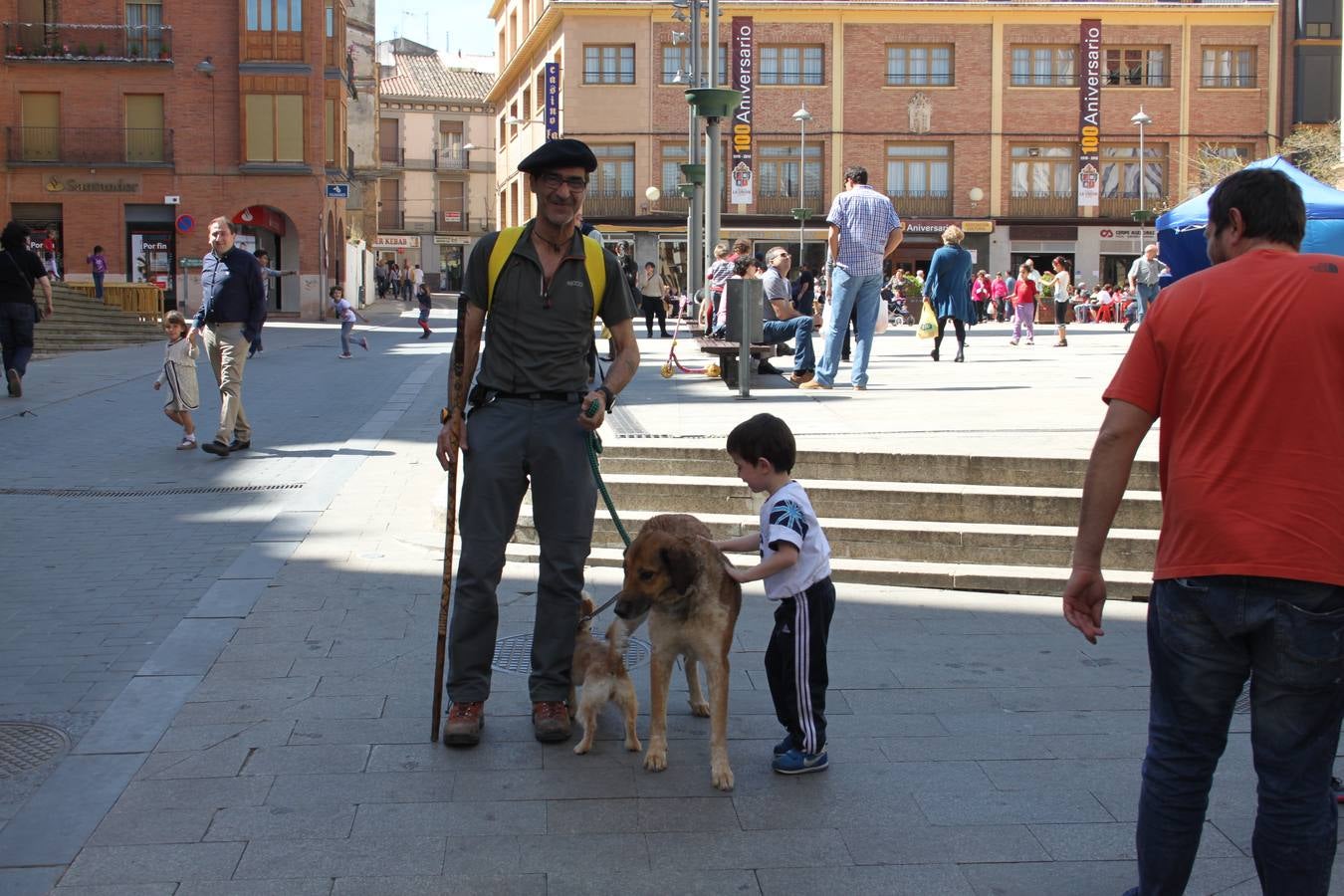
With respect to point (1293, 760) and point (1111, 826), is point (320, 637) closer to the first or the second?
point (1111, 826)

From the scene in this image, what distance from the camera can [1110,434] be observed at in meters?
3.42


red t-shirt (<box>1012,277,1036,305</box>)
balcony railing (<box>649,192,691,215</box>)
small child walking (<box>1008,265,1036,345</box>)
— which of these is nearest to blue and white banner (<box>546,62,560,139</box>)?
balcony railing (<box>649,192,691,215</box>)

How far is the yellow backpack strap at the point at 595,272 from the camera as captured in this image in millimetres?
5223

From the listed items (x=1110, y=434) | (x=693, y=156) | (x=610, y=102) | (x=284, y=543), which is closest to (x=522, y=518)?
(x=284, y=543)

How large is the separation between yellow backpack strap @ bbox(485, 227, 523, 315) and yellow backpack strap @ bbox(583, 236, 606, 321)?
25 centimetres

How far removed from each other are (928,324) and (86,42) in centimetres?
3459

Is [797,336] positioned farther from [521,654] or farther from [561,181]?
[561,181]

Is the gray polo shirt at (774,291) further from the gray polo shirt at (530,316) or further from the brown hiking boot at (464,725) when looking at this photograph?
the brown hiking boot at (464,725)

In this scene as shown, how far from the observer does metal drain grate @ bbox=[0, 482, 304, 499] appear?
10.5m

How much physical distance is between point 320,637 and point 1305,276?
4.56 metres

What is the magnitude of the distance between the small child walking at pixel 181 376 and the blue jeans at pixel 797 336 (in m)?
5.43

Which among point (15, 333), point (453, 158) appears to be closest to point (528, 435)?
point (15, 333)

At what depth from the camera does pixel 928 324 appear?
1912 centimetres

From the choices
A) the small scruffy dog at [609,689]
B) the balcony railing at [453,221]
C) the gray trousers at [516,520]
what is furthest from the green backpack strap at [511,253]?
the balcony railing at [453,221]
